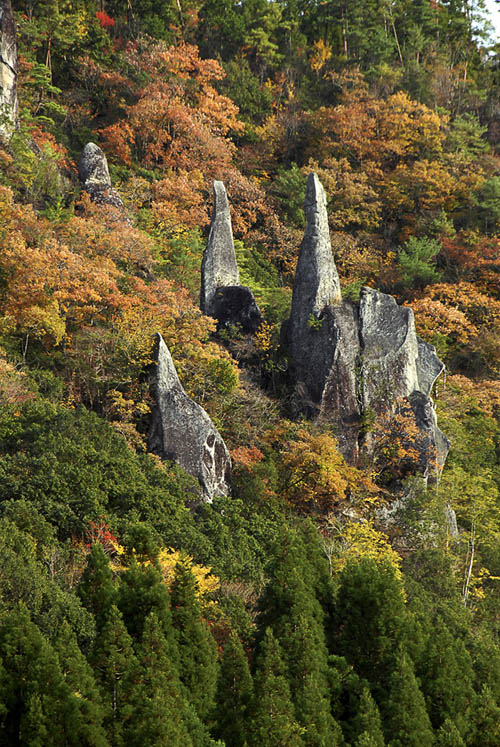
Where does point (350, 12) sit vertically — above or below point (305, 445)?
above

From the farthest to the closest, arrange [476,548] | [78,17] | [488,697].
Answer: [78,17], [476,548], [488,697]

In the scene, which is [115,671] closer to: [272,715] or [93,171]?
[272,715]

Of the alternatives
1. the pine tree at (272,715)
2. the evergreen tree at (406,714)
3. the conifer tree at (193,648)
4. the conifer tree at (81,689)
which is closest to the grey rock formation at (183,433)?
the conifer tree at (193,648)

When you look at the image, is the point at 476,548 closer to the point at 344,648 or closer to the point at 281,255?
the point at 344,648

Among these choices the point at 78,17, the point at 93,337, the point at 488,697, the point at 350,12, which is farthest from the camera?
the point at 350,12

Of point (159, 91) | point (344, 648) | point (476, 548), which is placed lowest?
point (476, 548)

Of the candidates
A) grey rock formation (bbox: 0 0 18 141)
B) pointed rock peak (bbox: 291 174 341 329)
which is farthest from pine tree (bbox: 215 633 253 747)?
grey rock formation (bbox: 0 0 18 141)

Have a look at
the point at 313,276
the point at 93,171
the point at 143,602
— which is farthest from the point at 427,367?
the point at 143,602

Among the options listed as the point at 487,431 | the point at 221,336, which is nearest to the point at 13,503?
the point at 221,336
